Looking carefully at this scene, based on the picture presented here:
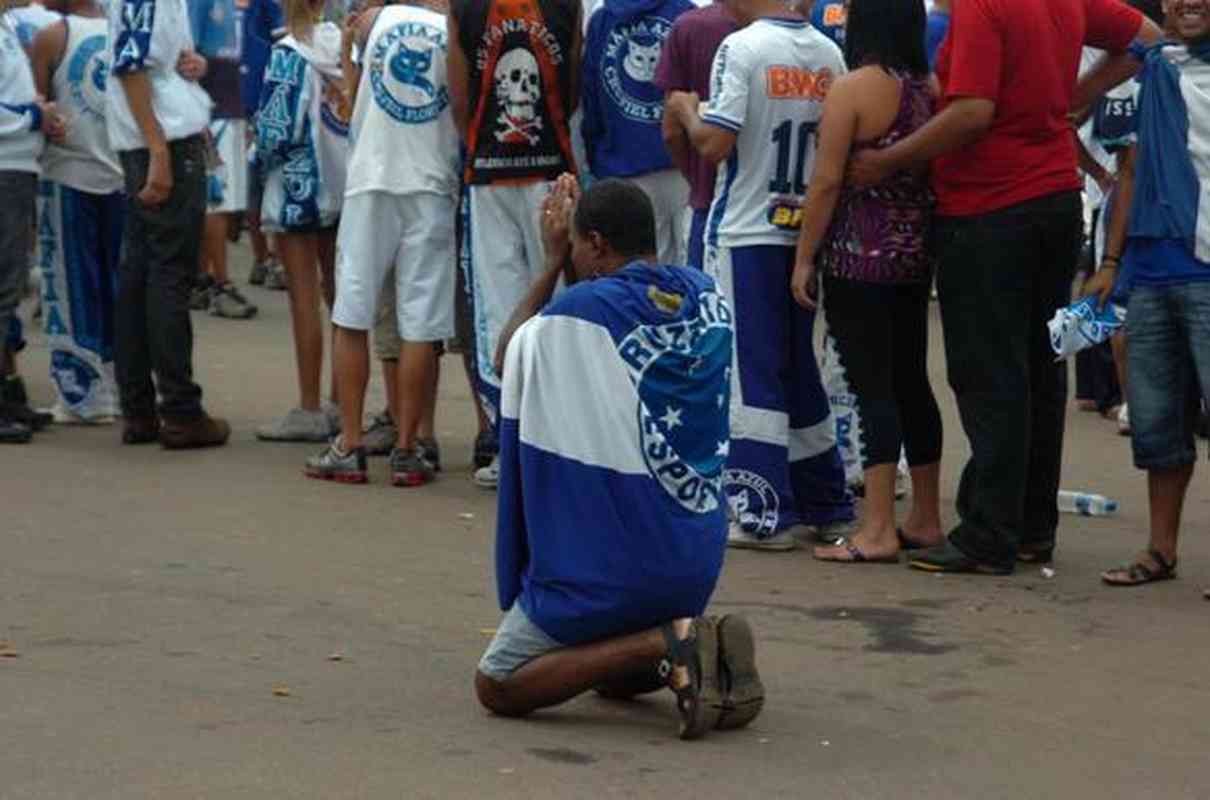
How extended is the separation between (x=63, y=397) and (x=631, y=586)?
5.73 m

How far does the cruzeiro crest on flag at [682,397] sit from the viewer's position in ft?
21.0

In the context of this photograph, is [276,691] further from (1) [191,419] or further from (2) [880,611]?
(1) [191,419]

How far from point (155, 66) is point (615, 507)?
190 inches

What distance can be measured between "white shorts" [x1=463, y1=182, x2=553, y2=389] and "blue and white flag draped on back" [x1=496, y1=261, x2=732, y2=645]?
3386 mm

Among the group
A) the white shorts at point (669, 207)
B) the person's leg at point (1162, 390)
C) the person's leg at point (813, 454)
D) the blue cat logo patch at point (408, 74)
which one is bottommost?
the person's leg at point (813, 454)

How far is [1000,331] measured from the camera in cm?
841

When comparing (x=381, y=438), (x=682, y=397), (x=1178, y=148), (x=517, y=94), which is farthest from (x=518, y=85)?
(x=682, y=397)

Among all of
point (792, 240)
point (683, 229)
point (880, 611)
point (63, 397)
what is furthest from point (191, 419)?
point (880, 611)

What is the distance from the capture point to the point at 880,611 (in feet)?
26.3

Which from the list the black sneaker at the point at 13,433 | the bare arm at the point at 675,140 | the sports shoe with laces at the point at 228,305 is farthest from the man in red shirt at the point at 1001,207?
the sports shoe with laces at the point at 228,305

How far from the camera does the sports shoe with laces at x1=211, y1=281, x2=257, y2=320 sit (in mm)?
15641

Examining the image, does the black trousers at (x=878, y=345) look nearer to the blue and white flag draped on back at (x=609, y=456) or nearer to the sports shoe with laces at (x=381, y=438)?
the blue and white flag draped on back at (x=609, y=456)

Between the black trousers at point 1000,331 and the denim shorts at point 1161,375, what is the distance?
320 millimetres

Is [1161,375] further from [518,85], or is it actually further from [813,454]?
[518,85]
